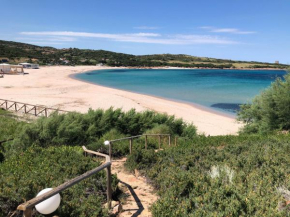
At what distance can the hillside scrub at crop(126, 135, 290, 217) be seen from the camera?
4.04m

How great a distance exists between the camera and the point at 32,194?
4.76m

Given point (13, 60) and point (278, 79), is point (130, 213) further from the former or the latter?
point (13, 60)

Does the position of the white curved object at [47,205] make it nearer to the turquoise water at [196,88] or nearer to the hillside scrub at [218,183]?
the hillside scrub at [218,183]

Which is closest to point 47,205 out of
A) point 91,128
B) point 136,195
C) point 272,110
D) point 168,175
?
point 136,195

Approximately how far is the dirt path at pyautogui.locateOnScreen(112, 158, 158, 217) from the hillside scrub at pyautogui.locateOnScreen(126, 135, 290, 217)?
0.25 m

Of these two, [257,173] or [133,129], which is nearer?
[257,173]

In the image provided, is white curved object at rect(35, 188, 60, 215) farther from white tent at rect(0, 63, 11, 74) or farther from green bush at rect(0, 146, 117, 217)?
white tent at rect(0, 63, 11, 74)

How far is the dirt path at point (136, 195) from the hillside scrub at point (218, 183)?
0.25 meters

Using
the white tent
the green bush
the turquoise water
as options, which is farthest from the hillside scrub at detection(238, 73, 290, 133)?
the white tent

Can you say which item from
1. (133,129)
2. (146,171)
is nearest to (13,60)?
(133,129)

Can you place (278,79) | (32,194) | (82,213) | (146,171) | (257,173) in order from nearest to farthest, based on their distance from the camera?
(82,213), (32,194), (257,173), (146,171), (278,79)

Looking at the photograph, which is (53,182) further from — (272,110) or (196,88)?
(196,88)

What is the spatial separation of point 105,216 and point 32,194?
1.43 m

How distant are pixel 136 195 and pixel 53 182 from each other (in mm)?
1896
